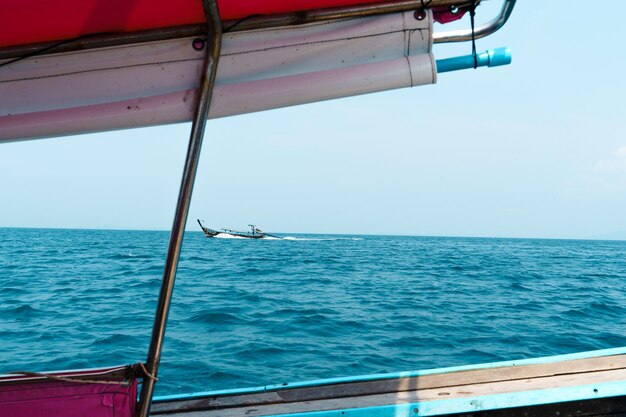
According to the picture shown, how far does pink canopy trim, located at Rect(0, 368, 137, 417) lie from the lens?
1776mm

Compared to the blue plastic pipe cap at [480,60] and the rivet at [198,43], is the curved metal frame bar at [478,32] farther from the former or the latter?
the rivet at [198,43]

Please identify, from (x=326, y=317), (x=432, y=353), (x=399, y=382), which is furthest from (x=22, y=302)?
(x=399, y=382)

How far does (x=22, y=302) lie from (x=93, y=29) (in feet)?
41.9

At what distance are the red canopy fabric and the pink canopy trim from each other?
131 centimetres

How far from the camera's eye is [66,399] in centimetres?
180

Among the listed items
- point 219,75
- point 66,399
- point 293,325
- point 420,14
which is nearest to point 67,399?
point 66,399

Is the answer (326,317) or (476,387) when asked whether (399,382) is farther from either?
(326,317)

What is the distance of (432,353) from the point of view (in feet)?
25.5

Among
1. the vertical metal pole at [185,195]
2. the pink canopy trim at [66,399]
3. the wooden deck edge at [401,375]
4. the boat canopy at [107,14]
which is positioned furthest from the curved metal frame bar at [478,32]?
the wooden deck edge at [401,375]

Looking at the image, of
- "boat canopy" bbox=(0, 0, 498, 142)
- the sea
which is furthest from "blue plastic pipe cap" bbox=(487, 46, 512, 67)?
the sea

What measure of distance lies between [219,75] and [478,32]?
Result: 101cm

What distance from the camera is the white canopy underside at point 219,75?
187cm

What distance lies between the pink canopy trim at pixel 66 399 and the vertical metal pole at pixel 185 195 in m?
0.10

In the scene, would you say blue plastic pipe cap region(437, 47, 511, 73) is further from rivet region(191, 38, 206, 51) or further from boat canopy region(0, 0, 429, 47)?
rivet region(191, 38, 206, 51)
